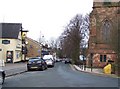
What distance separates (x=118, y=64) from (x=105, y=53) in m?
25.5

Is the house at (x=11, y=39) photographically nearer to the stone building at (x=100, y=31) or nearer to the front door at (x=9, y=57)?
the front door at (x=9, y=57)

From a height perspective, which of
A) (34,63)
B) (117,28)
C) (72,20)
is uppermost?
(72,20)

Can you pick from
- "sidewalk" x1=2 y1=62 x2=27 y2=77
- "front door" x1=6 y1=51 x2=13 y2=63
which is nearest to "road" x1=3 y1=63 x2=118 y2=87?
"sidewalk" x1=2 y1=62 x2=27 y2=77

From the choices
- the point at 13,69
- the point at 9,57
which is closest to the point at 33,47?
the point at 9,57

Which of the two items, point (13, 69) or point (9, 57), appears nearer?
point (13, 69)

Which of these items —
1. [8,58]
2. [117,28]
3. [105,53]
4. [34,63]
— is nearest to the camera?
[117,28]

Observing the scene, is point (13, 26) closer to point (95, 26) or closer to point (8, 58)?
point (8, 58)

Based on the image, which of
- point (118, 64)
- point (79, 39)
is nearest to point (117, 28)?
point (118, 64)

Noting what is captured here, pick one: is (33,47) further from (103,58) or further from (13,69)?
(13,69)

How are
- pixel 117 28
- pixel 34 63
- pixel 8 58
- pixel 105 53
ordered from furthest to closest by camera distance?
pixel 8 58
pixel 105 53
pixel 34 63
pixel 117 28

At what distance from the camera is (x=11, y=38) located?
79.9m

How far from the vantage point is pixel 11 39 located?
80000 millimetres

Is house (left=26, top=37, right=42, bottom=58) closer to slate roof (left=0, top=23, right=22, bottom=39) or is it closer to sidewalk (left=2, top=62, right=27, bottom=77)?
slate roof (left=0, top=23, right=22, bottom=39)

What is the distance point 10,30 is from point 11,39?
2.68 m
